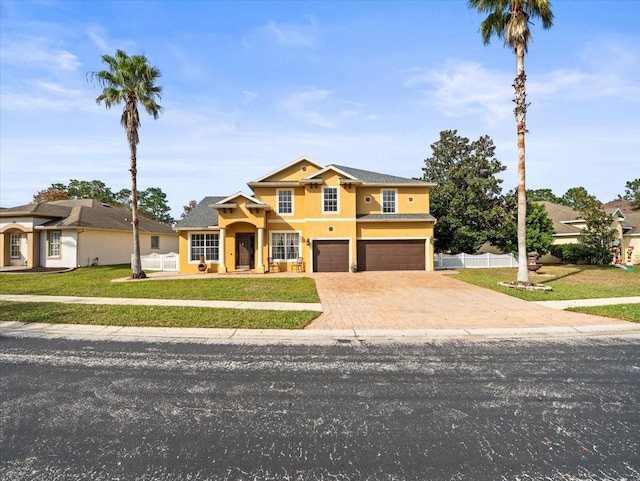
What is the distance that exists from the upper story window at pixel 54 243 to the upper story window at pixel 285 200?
57.2ft

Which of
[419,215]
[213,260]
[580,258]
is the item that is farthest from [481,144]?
[213,260]

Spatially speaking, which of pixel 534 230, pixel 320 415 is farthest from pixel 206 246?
pixel 534 230

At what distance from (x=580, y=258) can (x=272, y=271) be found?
25.0 metres

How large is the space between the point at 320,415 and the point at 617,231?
33798mm

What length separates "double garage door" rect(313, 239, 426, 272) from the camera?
74.2 ft

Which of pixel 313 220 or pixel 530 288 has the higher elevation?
pixel 313 220

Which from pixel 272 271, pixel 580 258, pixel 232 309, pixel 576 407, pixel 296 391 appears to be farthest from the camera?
pixel 580 258

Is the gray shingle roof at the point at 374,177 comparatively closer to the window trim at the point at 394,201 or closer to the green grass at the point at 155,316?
the window trim at the point at 394,201

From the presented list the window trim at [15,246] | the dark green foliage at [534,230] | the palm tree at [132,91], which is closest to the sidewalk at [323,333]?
the palm tree at [132,91]

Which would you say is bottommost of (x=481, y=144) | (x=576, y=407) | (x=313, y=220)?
(x=576, y=407)

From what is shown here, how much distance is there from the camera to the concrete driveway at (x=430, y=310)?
848 centimetres

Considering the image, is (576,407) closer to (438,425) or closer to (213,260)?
(438,425)

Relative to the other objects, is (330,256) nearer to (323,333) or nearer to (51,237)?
(323,333)

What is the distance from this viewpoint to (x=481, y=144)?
Result: 27.7 meters
